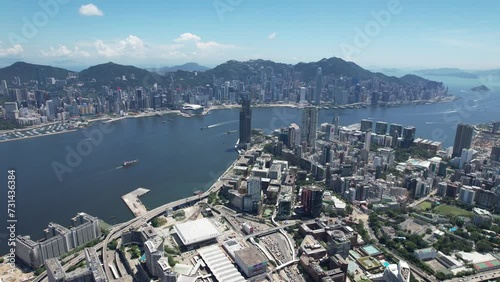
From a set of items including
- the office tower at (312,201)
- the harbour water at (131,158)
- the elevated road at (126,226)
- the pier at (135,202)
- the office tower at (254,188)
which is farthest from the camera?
the harbour water at (131,158)

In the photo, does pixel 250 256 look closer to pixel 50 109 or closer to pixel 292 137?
pixel 292 137

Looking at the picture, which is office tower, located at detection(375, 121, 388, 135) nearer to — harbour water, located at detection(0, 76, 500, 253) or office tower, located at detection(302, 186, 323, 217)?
harbour water, located at detection(0, 76, 500, 253)

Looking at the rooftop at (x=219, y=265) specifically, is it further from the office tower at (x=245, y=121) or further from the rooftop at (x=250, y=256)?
the office tower at (x=245, y=121)

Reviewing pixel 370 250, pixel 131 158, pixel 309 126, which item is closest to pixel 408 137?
pixel 309 126

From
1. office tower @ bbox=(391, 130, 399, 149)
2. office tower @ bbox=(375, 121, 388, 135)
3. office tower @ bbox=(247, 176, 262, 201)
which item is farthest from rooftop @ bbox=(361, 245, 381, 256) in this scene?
office tower @ bbox=(375, 121, 388, 135)

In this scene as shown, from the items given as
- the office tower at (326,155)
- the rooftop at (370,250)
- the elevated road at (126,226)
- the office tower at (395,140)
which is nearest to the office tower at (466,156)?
the office tower at (395,140)

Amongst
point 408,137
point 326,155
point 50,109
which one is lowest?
point 326,155

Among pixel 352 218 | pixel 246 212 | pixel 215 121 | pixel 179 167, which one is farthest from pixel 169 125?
pixel 352 218
